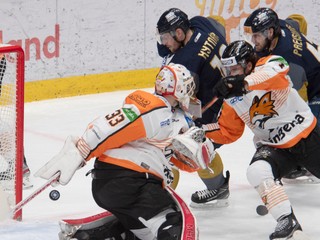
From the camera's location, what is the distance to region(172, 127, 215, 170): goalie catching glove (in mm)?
3990

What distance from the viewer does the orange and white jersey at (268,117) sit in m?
4.74

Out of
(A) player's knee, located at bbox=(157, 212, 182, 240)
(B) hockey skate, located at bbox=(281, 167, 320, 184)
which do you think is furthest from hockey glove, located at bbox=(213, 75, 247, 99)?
(B) hockey skate, located at bbox=(281, 167, 320, 184)

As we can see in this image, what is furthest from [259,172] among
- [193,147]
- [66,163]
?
[66,163]

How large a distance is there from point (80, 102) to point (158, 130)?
11.9 ft

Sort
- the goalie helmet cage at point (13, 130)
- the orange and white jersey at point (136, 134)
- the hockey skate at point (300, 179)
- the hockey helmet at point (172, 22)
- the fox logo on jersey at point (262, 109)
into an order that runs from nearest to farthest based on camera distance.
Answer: the orange and white jersey at point (136, 134) < the fox logo on jersey at point (262, 109) < the goalie helmet cage at point (13, 130) < the hockey helmet at point (172, 22) < the hockey skate at point (300, 179)

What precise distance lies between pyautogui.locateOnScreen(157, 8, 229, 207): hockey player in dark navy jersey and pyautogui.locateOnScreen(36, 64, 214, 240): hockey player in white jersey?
0.90 m

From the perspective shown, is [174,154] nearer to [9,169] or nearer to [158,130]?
[158,130]

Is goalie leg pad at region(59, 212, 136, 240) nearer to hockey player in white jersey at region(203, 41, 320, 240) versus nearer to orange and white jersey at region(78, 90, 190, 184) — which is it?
orange and white jersey at region(78, 90, 190, 184)

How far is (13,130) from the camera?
498 centimetres

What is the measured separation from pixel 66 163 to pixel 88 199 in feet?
4.62

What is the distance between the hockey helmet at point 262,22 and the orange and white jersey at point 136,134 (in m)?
1.23

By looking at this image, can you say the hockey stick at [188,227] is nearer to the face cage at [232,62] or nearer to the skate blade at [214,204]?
the face cage at [232,62]

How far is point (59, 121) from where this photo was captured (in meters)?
7.11

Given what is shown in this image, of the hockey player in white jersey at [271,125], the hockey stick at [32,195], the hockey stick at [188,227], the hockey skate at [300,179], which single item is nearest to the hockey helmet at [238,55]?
the hockey player in white jersey at [271,125]
